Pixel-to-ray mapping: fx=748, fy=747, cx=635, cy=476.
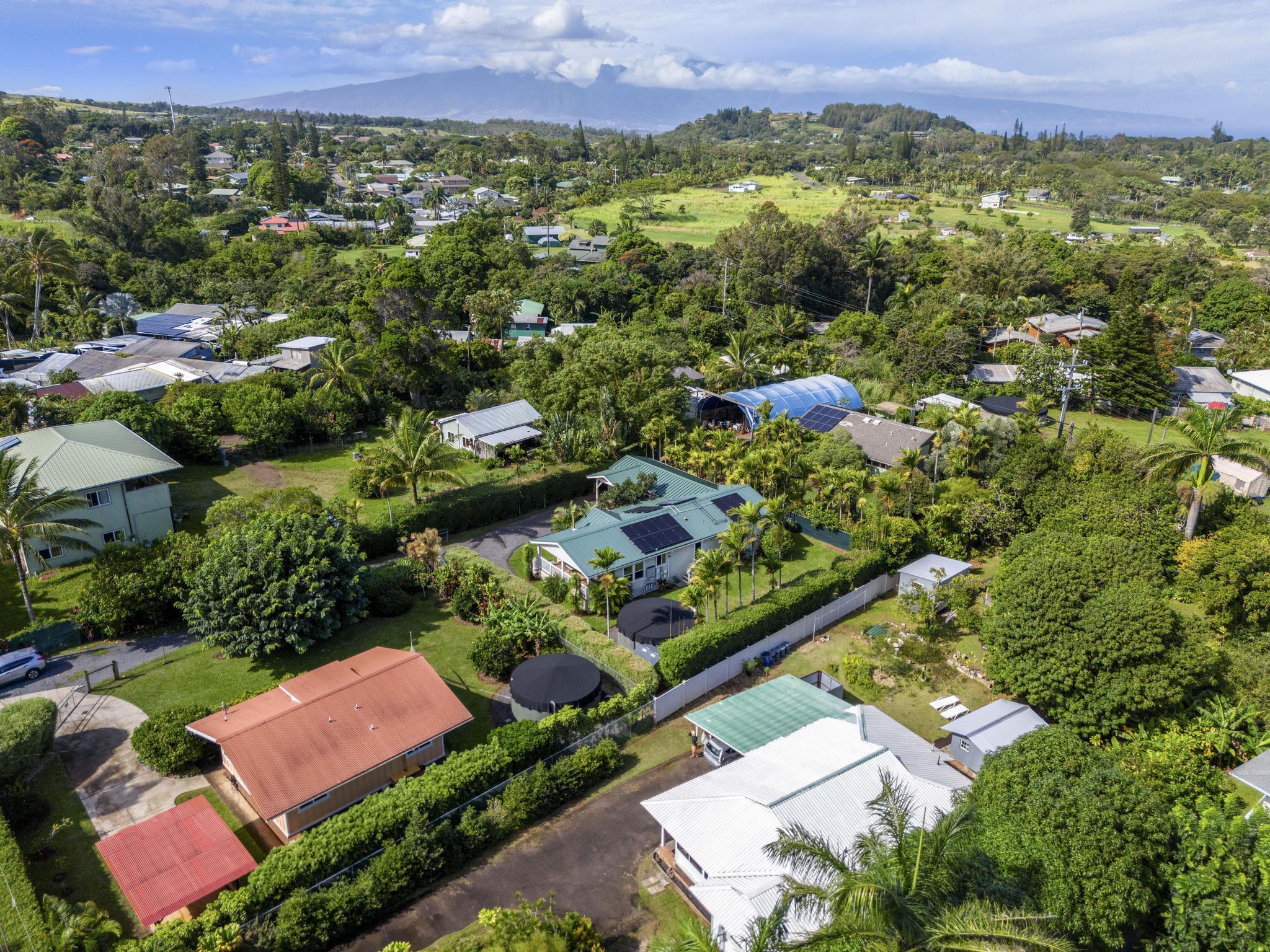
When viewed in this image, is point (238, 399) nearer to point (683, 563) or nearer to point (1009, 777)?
point (683, 563)

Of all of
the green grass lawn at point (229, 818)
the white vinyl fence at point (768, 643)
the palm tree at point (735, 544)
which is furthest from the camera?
the palm tree at point (735, 544)

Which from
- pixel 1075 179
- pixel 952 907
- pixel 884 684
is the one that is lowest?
pixel 884 684

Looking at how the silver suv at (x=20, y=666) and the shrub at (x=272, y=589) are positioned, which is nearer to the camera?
the shrub at (x=272, y=589)

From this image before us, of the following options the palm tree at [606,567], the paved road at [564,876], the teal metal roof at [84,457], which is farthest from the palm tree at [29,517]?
the paved road at [564,876]

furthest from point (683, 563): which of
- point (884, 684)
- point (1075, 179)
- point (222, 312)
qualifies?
point (1075, 179)

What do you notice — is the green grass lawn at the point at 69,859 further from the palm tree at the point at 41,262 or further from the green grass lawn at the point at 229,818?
the palm tree at the point at 41,262

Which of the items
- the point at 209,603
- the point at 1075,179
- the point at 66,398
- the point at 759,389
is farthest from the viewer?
the point at 1075,179

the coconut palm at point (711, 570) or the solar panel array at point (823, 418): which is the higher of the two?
the solar panel array at point (823, 418)

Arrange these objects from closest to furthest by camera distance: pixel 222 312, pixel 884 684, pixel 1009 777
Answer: pixel 1009 777 < pixel 884 684 < pixel 222 312
